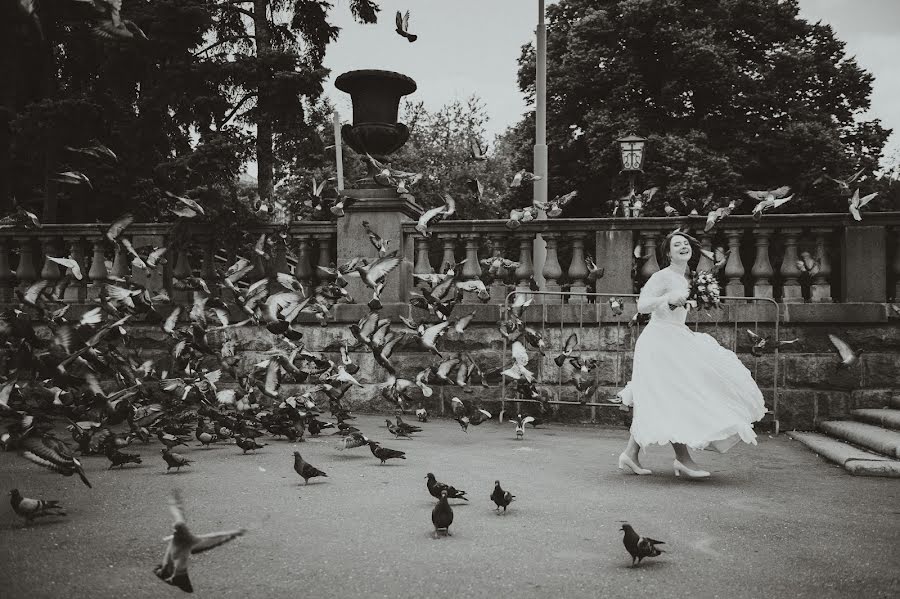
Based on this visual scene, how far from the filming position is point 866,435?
8.41 m

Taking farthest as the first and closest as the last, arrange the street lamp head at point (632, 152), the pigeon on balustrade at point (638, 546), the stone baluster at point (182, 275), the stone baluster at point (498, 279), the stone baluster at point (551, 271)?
the street lamp head at point (632, 152) < the stone baluster at point (182, 275) < the stone baluster at point (498, 279) < the stone baluster at point (551, 271) < the pigeon on balustrade at point (638, 546)

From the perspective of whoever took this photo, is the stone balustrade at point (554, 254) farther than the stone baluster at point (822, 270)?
No

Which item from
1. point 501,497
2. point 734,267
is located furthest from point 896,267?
point 501,497

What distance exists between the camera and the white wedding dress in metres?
6.56

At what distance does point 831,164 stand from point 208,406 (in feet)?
72.9

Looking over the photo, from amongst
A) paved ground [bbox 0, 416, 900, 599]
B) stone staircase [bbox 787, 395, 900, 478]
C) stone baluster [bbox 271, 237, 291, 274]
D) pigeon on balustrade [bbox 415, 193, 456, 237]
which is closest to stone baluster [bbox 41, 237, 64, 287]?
stone baluster [bbox 271, 237, 291, 274]

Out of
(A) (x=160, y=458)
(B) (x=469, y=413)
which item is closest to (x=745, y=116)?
(B) (x=469, y=413)

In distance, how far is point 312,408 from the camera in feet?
29.2

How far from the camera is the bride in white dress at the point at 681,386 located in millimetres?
6570

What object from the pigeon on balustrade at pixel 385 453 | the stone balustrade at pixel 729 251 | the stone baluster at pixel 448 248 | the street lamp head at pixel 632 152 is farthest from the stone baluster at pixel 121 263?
the street lamp head at pixel 632 152

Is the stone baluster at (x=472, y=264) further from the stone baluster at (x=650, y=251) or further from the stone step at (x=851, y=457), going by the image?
the stone step at (x=851, y=457)

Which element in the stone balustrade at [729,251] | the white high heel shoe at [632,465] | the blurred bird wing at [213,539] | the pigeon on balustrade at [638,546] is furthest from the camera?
the stone balustrade at [729,251]

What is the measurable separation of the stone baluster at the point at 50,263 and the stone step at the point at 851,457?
1049 centimetres

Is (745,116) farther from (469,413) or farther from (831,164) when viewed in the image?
(469,413)
